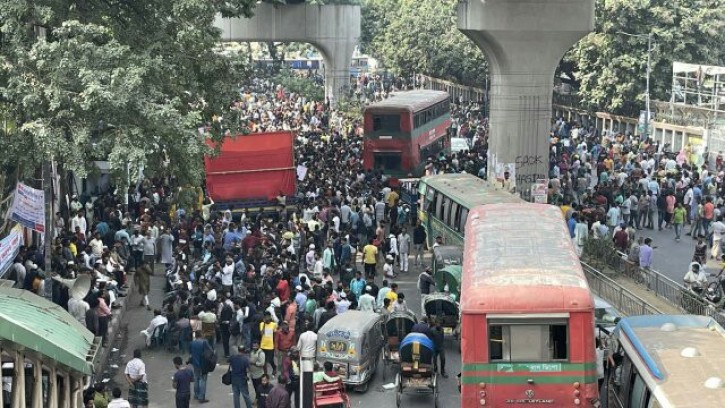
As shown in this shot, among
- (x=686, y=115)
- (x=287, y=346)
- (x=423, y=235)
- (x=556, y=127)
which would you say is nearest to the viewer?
(x=287, y=346)

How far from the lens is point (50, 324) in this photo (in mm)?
12992

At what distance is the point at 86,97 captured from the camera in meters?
18.4

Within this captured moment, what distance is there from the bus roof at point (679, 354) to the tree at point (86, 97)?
784 centimetres

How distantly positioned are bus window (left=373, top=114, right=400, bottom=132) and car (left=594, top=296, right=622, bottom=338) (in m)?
18.3

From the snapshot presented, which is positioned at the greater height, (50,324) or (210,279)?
(50,324)

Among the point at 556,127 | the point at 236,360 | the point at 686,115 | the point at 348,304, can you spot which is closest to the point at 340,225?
the point at 348,304

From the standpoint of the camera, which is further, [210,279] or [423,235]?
[423,235]

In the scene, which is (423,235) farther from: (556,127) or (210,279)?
(556,127)

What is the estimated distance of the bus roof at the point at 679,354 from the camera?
41.0 feet

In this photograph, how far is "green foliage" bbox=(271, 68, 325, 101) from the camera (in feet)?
222

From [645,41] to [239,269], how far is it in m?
32.0

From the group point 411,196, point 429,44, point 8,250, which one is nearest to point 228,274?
point 8,250

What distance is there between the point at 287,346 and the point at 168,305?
Result: 8.79 ft

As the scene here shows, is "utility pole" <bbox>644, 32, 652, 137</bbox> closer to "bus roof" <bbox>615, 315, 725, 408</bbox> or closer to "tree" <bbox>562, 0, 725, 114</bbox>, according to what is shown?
"tree" <bbox>562, 0, 725, 114</bbox>
